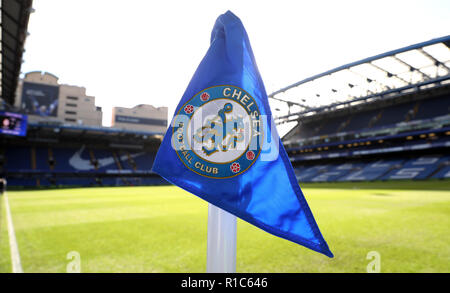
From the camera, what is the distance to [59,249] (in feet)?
13.1

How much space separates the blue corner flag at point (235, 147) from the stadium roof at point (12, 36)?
1064 centimetres

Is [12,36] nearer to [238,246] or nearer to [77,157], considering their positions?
[238,246]

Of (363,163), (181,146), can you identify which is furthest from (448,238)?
(363,163)

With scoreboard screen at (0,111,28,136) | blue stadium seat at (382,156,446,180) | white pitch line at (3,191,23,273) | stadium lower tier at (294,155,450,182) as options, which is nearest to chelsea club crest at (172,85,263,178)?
white pitch line at (3,191,23,273)

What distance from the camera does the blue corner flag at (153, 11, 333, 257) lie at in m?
1.09

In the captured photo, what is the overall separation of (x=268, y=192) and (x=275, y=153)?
17 cm

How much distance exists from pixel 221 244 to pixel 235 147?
0.39 metres

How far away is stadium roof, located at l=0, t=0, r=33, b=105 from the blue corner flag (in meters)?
10.6

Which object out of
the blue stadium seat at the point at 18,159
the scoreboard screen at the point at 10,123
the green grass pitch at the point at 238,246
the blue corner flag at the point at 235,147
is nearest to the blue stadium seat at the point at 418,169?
the green grass pitch at the point at 238,246

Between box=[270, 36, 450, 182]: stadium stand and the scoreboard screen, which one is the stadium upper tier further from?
the scoreboard screen

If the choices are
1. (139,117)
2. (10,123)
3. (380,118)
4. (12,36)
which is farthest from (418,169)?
(139,117)

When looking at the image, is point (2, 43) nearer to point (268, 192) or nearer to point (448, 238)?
point (268, 192)

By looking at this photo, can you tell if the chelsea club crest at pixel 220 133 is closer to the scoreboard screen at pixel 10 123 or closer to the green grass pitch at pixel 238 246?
the green grass pitch at pixel 238 246

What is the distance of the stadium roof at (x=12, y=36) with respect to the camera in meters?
8.95
